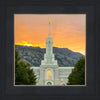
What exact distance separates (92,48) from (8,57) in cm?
59

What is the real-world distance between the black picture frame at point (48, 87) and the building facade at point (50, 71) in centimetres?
1955

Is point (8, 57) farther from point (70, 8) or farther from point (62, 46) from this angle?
point (62, 46)

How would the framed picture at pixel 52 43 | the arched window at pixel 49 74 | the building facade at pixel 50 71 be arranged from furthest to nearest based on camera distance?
the arched window at pixel 49 74, the building facade at pixel 50 71, the framed picture at pixel 52 43

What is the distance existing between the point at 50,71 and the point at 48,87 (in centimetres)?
2061

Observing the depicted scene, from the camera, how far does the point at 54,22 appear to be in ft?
71.0

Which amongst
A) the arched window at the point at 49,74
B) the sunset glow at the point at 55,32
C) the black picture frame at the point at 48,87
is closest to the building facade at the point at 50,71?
the arched window at the point at 49,74

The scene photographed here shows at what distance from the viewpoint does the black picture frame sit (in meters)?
1.11

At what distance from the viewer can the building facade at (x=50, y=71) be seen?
20.9m

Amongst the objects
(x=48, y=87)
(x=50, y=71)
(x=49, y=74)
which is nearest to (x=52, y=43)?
(x=50, y=71)

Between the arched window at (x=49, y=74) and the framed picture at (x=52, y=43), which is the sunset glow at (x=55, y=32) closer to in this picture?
the framed picture at (x=52, y=43)

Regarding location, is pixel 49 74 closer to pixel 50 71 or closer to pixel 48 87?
pixel 50 71

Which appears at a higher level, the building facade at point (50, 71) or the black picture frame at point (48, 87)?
the black picture frame at point (48, 87)

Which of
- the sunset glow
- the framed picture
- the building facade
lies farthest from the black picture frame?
the building facade

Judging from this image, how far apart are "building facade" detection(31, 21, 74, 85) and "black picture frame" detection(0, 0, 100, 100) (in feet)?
64.1
